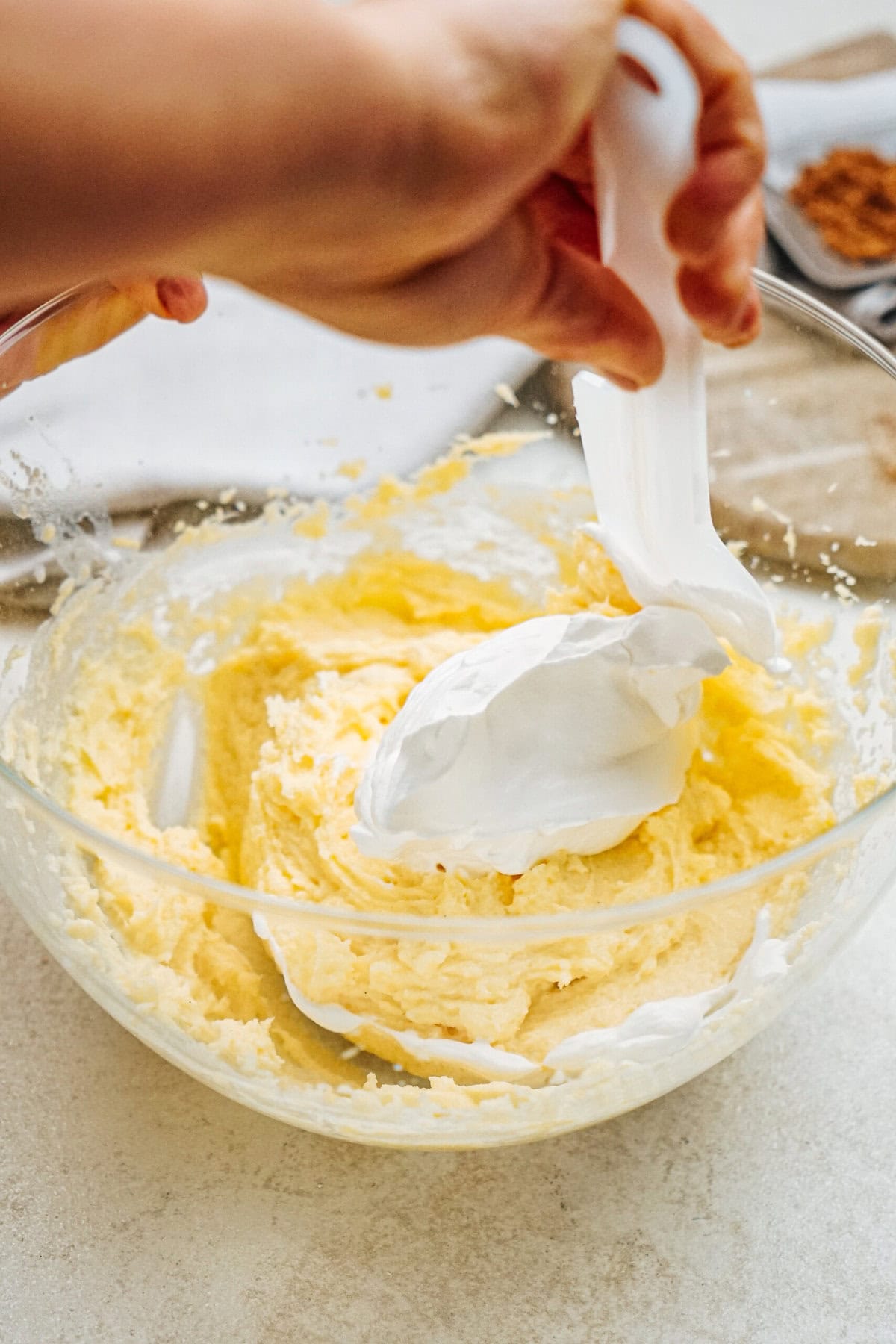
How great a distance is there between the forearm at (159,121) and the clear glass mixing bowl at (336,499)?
363 millimetres

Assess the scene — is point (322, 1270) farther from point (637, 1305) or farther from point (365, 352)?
point (365, 352)

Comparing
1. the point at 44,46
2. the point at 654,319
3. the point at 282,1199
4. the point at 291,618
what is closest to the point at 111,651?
the point at 291,618

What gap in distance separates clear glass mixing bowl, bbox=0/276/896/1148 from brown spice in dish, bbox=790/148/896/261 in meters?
0.48

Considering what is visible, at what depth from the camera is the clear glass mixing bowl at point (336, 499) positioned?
884mm

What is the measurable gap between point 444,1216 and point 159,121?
76cm

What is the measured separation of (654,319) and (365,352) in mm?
573

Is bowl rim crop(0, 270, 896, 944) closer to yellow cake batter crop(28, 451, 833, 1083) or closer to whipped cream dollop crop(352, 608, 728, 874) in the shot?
yellow cake batter crop(28, 451, 833, 1083)

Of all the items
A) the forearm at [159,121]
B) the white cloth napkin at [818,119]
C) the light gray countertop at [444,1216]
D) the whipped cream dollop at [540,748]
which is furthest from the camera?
the white cloth napkin at [818,119]

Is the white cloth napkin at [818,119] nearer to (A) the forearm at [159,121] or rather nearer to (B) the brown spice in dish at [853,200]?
(B) the brown spice in dish at [853,200]

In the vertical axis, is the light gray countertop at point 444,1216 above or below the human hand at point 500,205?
below

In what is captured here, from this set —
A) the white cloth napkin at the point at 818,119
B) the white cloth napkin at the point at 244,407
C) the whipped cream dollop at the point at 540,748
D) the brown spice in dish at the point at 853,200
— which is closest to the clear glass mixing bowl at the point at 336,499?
the white cloth napkin at the point at 244,407

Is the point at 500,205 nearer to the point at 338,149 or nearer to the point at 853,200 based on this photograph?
the point at 338,149

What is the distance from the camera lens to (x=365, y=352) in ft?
4.23

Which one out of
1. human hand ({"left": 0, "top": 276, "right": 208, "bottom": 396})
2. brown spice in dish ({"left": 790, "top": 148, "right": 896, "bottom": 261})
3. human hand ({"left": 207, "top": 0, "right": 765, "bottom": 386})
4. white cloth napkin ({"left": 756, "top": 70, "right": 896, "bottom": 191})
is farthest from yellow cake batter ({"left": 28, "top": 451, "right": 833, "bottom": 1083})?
white cloth napkin ({"left": 756, "top": 70, "right": 896, "bottom": 191})
